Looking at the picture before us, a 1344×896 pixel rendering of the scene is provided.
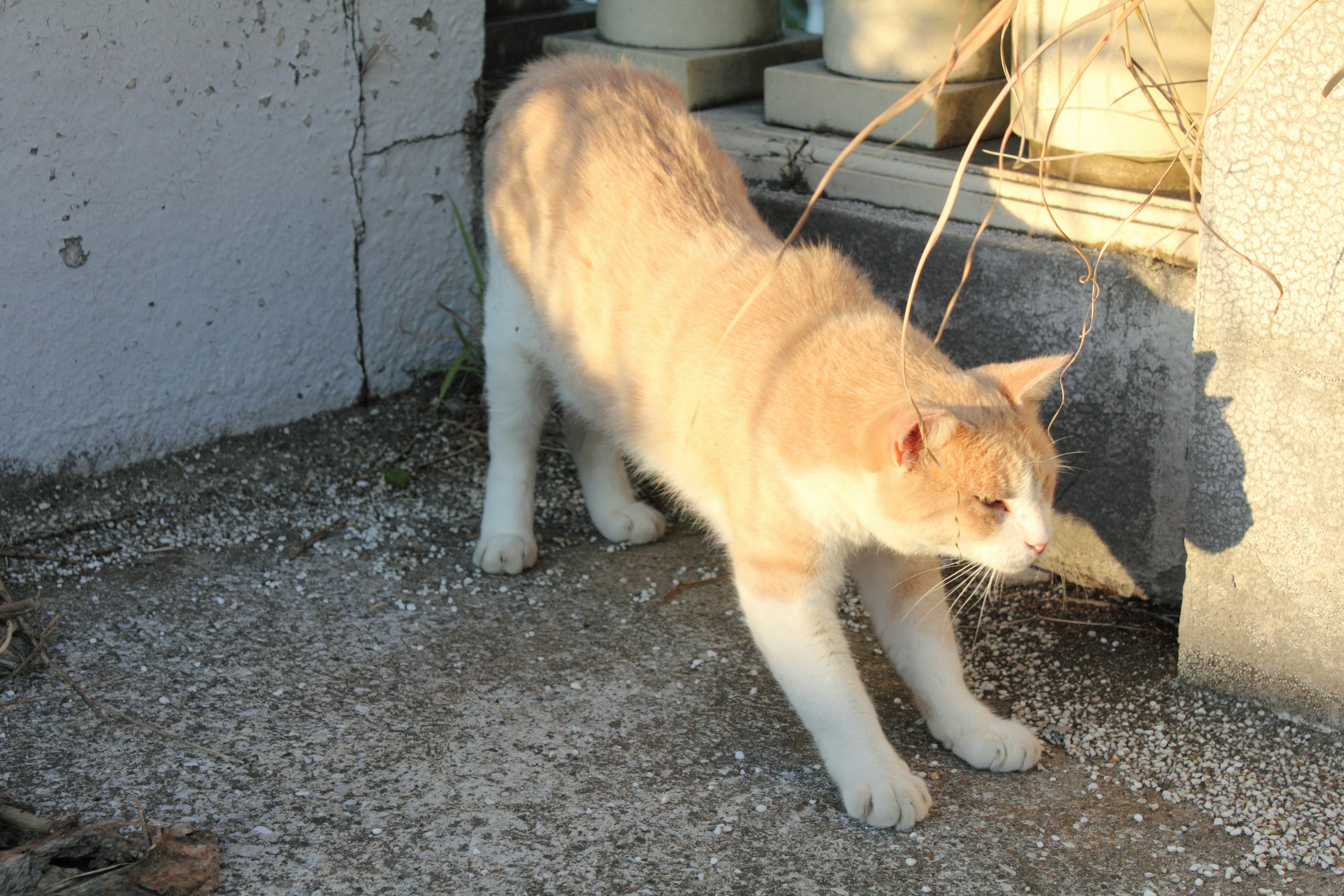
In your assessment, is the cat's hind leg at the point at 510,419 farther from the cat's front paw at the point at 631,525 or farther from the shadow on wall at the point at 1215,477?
the shadow on wall at the point at 1215,477

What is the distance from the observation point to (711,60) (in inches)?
133

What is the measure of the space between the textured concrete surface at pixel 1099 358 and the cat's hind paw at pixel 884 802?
2.57 feet

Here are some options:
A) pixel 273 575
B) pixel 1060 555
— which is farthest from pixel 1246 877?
pixel 273 575

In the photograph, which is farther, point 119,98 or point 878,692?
point 119,98

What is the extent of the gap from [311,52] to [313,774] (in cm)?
188

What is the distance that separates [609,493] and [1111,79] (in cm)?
150

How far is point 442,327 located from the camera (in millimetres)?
3582

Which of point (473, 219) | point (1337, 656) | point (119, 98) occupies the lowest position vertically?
point (1337, 656)

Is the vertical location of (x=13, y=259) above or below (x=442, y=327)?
above

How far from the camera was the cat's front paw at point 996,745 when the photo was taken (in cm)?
217

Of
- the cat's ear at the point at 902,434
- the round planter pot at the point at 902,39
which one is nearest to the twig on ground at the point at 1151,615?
the cat's ear at the point at 902,434

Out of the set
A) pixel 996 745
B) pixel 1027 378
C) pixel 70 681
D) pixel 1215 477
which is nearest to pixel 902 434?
pixel 1027 378

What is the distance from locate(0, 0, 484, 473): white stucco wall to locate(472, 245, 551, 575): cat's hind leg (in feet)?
1.90

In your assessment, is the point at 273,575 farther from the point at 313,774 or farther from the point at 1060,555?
A: the point at 1060,555
